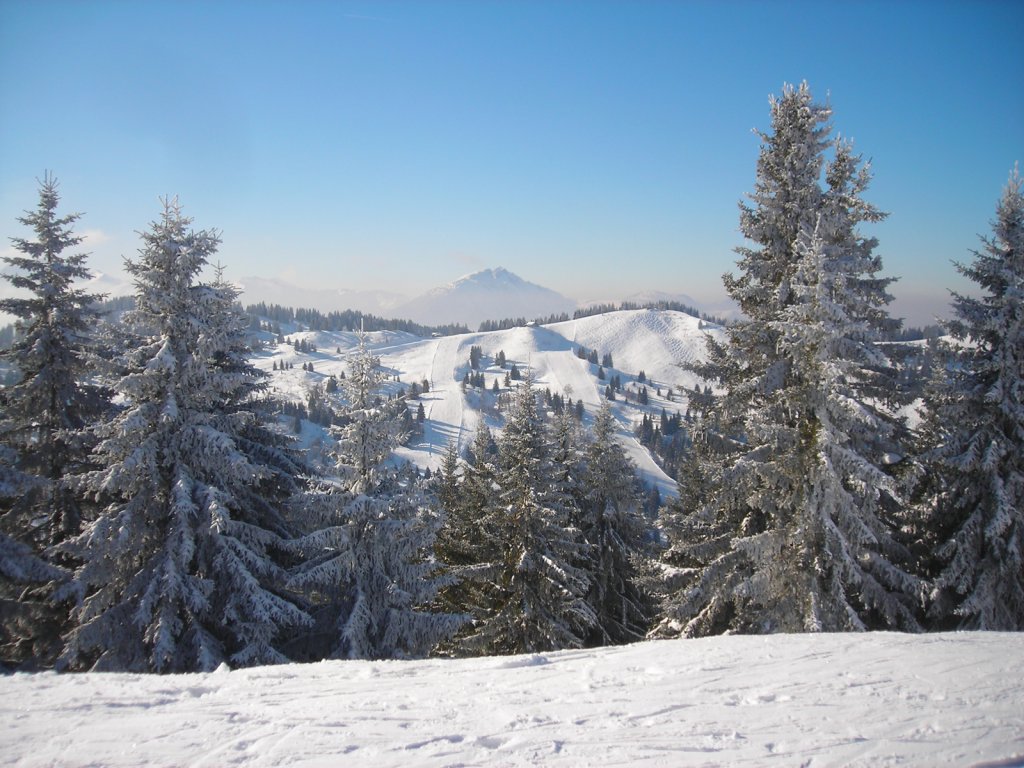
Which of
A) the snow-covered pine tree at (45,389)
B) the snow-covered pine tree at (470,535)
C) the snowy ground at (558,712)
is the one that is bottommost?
the snow-covered pine tree at (470,535)

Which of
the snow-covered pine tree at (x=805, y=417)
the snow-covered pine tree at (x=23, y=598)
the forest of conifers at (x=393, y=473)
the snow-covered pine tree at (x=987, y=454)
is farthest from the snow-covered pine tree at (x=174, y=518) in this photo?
the snow-covered pine tree at (x=987, y=454)

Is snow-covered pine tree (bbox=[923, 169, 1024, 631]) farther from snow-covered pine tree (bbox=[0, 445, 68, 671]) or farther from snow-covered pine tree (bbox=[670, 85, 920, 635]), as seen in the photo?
snow-covered pine tree (bbox=[0, 445, 68, 671])

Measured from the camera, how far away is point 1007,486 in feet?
42.5

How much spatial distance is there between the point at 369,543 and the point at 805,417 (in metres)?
10.6

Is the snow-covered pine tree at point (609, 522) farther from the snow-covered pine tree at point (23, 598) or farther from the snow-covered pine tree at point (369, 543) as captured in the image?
the snow-covered pine tree at point (23, 598)

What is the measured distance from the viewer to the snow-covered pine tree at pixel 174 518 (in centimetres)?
1153

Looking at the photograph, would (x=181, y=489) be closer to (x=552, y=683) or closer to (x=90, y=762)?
(x=90, y=762)

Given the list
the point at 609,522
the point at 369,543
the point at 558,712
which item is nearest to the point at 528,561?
the point at 369,543

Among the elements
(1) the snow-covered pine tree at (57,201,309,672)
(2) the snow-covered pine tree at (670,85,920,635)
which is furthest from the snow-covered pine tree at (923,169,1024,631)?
(1) the snow-covered pine tree at (57,201,309,672)

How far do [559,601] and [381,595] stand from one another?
6796 millimetres

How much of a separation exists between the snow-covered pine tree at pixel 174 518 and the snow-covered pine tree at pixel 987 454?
51.9 feet

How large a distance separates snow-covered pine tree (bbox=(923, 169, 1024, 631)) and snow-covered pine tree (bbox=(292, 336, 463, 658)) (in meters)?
12.2

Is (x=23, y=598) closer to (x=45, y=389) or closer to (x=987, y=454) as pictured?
(x=45, y=389)

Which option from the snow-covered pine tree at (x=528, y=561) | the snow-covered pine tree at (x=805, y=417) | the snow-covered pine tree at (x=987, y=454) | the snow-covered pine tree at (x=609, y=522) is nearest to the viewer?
the snow-covered pine tree at (x=805, y=417)
